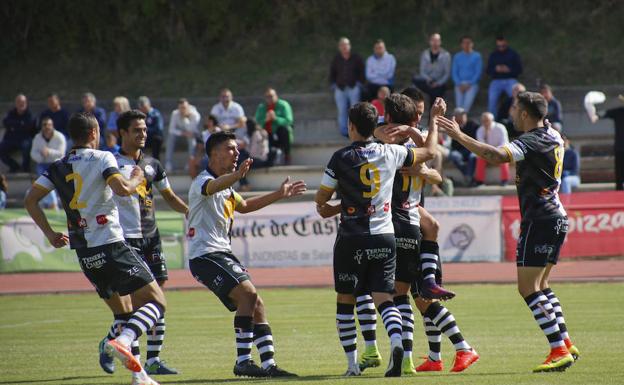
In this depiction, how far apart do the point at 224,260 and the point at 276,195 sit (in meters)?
0.79

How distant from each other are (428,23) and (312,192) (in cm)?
1015

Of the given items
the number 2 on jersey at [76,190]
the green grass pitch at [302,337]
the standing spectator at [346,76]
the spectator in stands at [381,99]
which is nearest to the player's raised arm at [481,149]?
the green grass pitch at [302,337]

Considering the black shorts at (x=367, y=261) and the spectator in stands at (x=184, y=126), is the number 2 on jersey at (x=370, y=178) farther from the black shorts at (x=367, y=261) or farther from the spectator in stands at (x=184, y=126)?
the spectator in stands at (x=184, y=126)

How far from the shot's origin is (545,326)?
9242 mm

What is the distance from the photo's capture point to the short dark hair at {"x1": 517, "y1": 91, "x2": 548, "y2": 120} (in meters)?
9.38

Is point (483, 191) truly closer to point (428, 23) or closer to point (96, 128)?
point (428, 23)

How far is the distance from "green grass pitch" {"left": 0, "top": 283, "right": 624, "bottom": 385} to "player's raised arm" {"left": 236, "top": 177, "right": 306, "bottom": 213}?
5.21 ft

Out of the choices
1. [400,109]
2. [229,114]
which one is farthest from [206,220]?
[229,114]

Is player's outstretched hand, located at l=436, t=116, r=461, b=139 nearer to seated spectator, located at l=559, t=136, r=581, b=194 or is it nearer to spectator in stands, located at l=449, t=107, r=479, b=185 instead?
seated spectator, located at l=559, t=136, r=581, b=194

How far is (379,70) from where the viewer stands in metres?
26.5

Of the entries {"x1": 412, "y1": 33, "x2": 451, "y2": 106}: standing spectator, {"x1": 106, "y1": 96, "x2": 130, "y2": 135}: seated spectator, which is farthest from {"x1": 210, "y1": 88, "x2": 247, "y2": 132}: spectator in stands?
{"x1": 412, "y1": 33, "x2": 451, "y2": 106}: standing spectator

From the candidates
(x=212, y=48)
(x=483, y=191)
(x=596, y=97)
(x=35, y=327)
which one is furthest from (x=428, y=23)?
(x=35, y=327)

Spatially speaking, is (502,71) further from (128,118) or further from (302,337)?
(128,118)

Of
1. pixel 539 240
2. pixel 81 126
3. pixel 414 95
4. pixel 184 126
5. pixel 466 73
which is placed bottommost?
pixel 539 240
